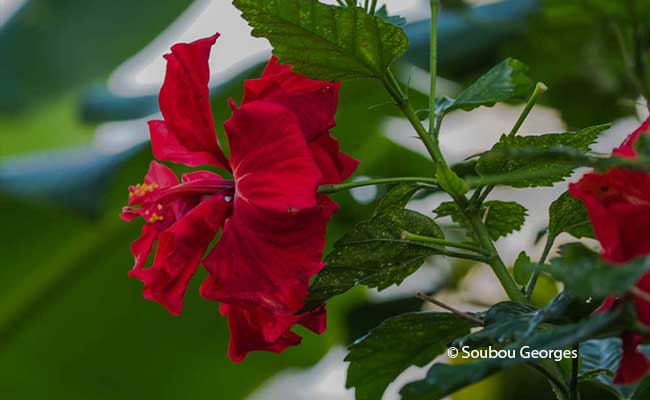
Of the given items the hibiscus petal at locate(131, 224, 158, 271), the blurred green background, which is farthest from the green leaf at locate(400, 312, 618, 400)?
the blurred green background

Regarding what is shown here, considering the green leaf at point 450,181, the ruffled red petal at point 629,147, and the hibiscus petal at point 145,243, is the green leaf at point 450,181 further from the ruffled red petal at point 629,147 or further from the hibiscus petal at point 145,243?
the hibiscus petal at point 145,243

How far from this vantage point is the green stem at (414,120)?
41 centimetres

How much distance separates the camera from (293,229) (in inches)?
16.4

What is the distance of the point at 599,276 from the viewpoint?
0.27 metres

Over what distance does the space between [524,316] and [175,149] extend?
23cm

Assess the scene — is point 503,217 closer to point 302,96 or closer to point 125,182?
point 302,96

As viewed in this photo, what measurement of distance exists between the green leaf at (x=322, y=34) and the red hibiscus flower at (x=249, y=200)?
25 millimetres

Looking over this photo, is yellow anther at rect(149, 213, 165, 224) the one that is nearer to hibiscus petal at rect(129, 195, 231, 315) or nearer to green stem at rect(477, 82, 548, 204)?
hibiscus petal at rect(129, 195, 231, 315)

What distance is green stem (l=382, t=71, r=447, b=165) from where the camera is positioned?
406mm

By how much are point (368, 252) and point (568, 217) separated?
0.11 m

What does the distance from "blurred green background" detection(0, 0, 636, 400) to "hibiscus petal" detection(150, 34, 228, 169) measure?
1.54 ft

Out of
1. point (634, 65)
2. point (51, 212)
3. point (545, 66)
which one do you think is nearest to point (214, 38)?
point (634, 65)

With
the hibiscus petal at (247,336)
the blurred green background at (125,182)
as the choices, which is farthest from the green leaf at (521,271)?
the blurred green background at (125,182)

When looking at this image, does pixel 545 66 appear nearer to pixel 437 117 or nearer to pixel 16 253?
pixel 437 117
